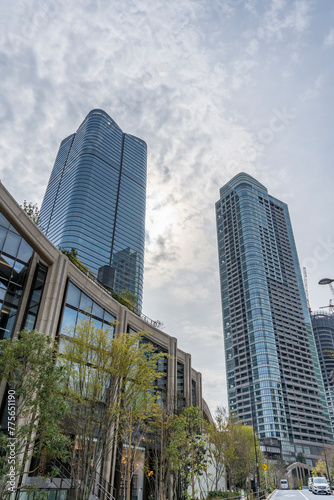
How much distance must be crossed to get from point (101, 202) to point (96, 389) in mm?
121099

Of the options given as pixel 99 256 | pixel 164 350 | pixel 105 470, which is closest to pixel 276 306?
pixel 99 256

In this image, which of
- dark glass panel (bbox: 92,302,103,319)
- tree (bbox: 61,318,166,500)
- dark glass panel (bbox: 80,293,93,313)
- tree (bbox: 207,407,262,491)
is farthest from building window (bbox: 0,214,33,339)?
tree (bbox: 207,407,262,491)

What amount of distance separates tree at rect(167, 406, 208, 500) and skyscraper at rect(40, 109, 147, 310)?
285 feet

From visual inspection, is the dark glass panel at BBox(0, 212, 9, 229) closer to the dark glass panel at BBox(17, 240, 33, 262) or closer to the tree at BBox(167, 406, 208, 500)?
the dark glass panel at BBox(17, 240, 33, 262)

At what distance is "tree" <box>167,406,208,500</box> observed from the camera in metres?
26.4

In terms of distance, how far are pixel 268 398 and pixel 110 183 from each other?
4729 inches

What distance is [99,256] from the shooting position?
122938mm

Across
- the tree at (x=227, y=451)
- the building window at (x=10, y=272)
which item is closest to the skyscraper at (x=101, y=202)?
the tree at (x=227, y=451)

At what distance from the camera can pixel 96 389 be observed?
18.0 m

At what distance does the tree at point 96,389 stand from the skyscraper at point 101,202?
93219mm

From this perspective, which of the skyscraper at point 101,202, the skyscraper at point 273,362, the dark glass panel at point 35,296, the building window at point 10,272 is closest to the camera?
the building window at point 10,272

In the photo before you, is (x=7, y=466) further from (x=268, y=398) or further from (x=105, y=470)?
(x=268, y=398)

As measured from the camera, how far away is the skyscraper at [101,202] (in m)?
124

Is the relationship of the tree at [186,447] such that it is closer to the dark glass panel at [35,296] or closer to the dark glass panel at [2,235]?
the dark glass panel at [35,296]
